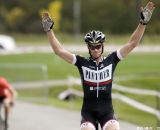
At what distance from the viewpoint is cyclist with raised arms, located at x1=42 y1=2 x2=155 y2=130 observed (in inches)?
336

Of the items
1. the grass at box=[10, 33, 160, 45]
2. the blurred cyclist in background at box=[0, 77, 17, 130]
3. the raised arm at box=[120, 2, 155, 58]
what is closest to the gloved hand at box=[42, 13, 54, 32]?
the raised arm at box=[120, 2, 155, 58]

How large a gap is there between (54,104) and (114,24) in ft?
209

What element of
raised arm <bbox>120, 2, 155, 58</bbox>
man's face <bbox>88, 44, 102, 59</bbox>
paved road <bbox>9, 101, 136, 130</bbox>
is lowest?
paved road <bbox>9, 101, 136, 130</bbox>

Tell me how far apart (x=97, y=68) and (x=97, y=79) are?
6.1 inches

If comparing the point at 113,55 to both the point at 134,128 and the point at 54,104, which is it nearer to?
the point at 134,128

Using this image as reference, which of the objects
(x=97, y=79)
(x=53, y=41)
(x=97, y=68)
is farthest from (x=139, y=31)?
(x=53, y=41)

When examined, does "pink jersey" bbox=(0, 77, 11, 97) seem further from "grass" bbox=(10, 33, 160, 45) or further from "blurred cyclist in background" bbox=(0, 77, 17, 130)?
"grass" bbox=(10, 33, 160, 45)

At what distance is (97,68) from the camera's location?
8703 mm

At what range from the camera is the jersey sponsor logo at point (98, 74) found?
8703mm

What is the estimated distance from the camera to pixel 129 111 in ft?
71.1

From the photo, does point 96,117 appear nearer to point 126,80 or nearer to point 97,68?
point 97,68

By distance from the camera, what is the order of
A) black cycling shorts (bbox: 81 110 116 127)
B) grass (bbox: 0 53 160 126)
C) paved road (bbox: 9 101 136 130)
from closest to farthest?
black cycling shorts (bbox: 81 110 116 127)
paved road (bbox: 9 101 136 130)
grass (bbox: 0 53 160 126)

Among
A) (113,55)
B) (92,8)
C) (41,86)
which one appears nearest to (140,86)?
(41,86)

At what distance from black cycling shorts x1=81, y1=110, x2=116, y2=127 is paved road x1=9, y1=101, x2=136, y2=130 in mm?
7726
